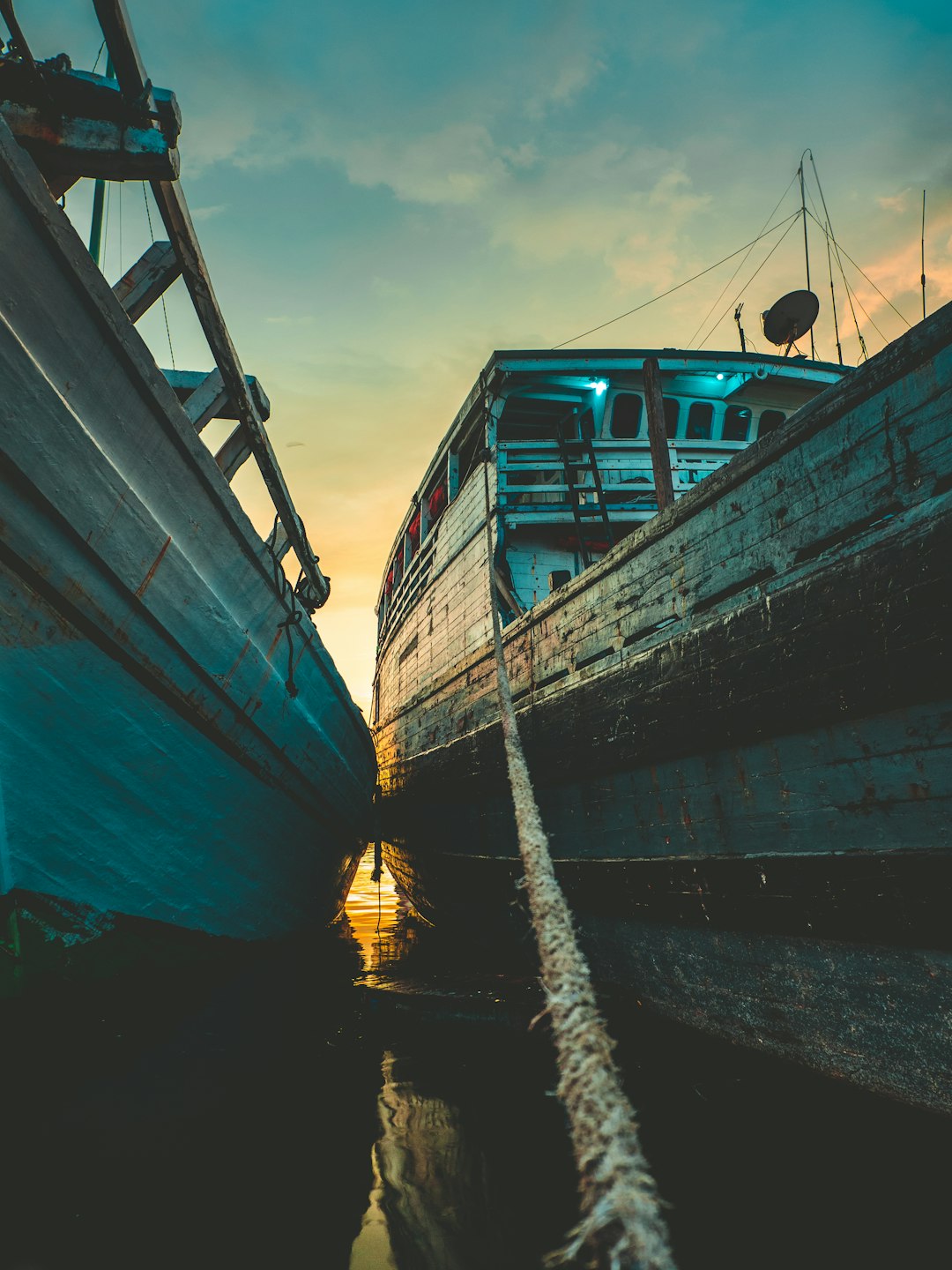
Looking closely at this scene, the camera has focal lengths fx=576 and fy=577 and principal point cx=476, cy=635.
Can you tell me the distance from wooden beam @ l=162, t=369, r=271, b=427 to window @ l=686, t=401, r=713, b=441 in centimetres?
630

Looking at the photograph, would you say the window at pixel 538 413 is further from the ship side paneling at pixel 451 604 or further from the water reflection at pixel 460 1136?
the water reflection at pixel 460 1136

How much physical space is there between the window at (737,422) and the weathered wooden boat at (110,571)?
6.98 m

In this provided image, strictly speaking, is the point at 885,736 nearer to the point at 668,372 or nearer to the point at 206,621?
the point at 206,621

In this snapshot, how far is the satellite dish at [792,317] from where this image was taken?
1038 centimetres

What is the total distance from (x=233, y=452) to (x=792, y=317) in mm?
10561

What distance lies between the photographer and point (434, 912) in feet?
26.7

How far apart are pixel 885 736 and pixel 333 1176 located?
3118mm

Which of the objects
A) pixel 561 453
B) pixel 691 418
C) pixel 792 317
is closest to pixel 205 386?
pixel 561 453

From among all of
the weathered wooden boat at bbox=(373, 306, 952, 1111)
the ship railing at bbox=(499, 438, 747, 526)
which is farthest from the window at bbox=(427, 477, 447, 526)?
the weathered wooden boat at bbox=(373, 306, 952, 1111)

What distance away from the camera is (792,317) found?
10.5 m

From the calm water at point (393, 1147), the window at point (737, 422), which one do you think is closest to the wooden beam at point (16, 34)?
the calm water at point (393, 1147)

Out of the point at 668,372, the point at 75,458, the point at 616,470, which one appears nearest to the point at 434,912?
the point at 616,470

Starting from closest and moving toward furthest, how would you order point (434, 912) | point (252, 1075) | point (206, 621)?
point (252, 1075), point (206, 621), point (434, 912)

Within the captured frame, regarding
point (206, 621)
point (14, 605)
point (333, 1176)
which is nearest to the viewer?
point (333, 1176)
